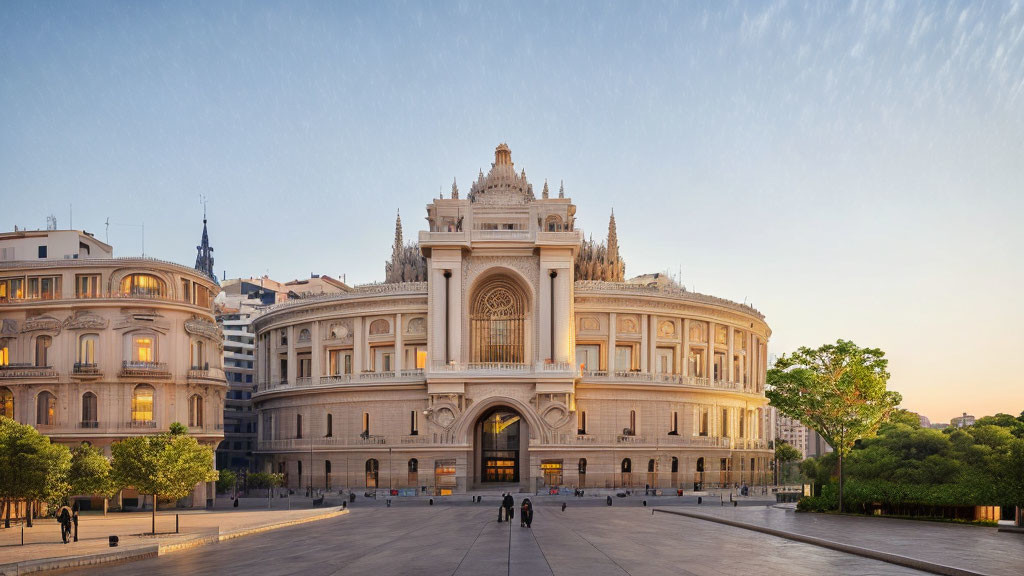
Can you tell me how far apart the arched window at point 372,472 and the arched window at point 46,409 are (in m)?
30.5

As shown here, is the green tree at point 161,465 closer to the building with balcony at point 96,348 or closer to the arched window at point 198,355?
the building with balcony at point 96,348

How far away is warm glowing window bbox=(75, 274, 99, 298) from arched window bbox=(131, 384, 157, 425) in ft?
25.1

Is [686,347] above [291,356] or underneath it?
above

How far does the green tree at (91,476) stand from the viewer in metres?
52.2

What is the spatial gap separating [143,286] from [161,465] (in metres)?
26.3

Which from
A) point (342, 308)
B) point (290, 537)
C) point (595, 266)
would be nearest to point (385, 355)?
point (342, 308)

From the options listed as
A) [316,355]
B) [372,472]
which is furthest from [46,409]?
[316,355]

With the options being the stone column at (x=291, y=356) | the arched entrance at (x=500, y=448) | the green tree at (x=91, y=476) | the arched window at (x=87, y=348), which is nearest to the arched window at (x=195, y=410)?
the arched window at (x=87, y=348)

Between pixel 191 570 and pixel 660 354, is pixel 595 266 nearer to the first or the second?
pixel 660 354

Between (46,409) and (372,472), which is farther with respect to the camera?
(372,472)

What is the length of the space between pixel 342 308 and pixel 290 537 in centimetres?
5373

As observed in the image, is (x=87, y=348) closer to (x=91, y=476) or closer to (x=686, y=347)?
(x=91, y=476)

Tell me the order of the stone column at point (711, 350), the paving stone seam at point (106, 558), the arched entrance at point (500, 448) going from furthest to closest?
the stone column at point (711, 350) → the arched entrance at point (500, 448) → the paving stone seam at point (106, 558)

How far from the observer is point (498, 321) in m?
90.4
